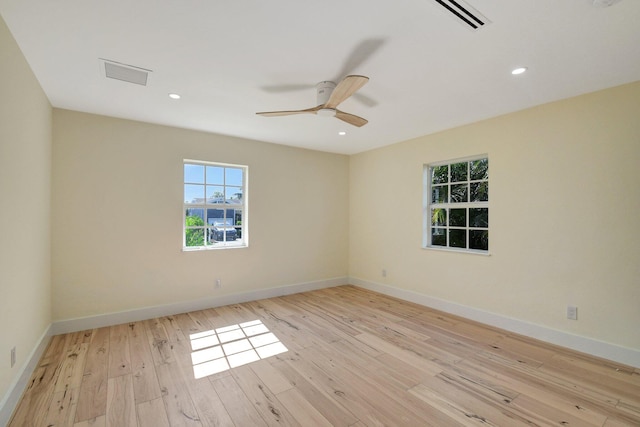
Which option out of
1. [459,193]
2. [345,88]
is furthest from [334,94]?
[459,193]

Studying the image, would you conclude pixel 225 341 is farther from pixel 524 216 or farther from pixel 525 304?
pixel 524 216

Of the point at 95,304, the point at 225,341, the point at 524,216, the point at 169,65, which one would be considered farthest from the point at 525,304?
the point at 95,304

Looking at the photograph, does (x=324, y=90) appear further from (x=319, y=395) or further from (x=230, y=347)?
(x=230, y=347)

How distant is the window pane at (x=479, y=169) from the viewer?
12.1 ft

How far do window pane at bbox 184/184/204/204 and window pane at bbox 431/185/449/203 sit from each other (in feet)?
11.3

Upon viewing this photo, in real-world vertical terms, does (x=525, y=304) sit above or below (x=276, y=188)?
below

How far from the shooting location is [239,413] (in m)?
1.90

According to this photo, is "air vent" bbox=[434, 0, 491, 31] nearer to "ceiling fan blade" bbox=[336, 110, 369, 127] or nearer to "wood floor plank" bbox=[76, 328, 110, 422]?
"ceiling fan blade" bbox=[336, 110, 369, 127]

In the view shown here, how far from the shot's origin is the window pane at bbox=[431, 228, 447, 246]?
417 cm

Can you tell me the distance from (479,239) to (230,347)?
3280 mm

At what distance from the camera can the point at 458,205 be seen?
3.93m

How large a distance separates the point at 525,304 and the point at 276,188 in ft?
12.0

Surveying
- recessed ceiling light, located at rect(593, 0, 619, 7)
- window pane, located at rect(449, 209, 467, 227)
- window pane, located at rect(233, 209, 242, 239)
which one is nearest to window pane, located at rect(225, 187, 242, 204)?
window pane, located at rect(233, 209, 242, 239)

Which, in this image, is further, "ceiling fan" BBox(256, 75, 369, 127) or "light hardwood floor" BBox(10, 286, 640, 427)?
"ceiling fan" BBox(256, 75, 369, 127)
